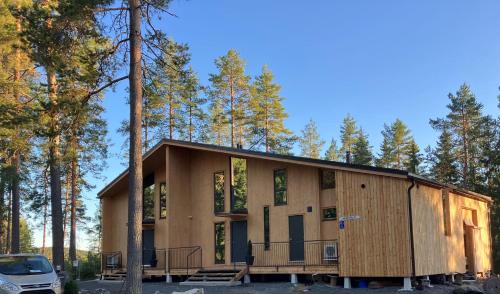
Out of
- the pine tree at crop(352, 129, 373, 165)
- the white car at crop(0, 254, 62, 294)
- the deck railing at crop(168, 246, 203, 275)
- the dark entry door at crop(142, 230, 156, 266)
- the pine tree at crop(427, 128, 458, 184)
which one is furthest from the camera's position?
the pine tree at crop(352, 129, 373, 165)

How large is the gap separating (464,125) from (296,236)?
983 inches

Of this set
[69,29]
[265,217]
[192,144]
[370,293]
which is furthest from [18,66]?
[370,293]

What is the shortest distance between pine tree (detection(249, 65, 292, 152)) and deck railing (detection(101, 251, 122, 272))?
16458mm

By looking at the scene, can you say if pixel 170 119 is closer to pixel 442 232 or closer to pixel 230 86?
pixel 230 86

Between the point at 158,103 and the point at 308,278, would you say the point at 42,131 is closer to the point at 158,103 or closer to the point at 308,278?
the point at 308,278

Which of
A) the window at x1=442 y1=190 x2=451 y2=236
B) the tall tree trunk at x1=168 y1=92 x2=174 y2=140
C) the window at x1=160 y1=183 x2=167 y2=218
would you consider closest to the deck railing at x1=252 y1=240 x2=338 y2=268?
the window at x1=442 y1=190 x2=451 y2=236

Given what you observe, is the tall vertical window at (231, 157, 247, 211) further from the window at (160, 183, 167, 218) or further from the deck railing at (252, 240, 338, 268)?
the deck railing at (252, 240, 338, 268)

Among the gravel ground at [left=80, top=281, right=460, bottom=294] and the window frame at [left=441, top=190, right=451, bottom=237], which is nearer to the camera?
the gravel ground at [left=80, top=281, right=460, bottom=294]

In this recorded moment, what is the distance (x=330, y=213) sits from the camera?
19125 mm

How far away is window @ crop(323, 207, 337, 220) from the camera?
18984 mm

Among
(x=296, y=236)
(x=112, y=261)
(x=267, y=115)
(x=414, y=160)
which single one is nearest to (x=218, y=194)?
(x=296, y=236)

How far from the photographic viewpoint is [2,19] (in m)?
23.6

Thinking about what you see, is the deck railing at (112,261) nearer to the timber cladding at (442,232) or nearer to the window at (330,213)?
the window at (330,213)

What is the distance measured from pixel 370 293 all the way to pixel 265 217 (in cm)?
631
